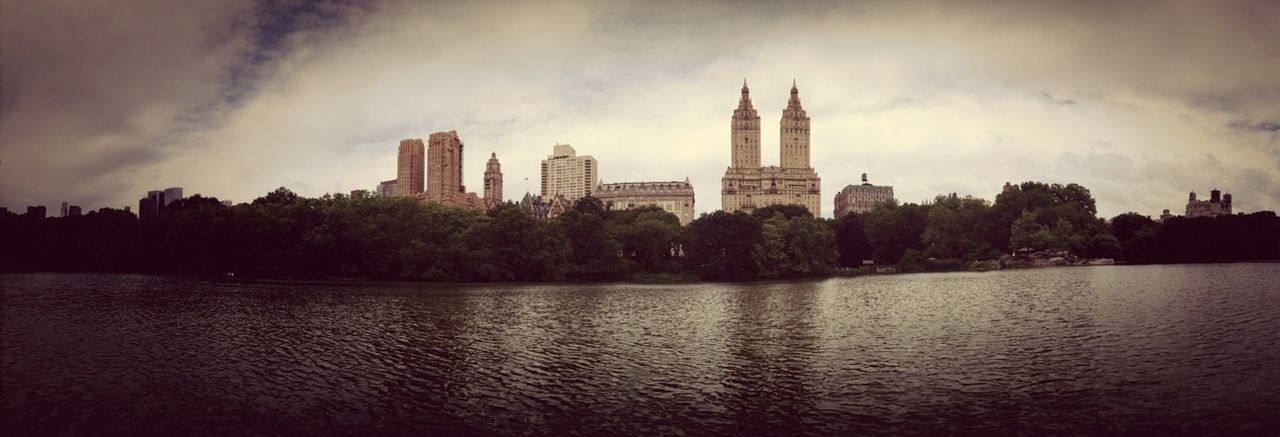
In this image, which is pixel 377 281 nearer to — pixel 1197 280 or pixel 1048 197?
pixel 1197 280

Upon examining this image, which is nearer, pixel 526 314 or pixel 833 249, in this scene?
pixel 526 314

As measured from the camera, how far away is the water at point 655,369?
1842 cm

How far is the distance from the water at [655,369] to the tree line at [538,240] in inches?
1788

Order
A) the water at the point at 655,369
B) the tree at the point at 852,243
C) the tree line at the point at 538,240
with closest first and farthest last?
1. the water at the point at 655,369
2. the tree line at the point at 538,240
3. the tree at the point at 852,243

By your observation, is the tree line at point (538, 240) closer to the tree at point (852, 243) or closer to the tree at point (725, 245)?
the tree at point (725, 245)

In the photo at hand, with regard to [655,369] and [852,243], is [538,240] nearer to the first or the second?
[655,369]

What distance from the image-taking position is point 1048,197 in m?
128

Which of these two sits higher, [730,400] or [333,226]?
[333,226]

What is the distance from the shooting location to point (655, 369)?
2534cm

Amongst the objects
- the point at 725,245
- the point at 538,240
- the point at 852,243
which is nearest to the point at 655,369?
the point at 538,240

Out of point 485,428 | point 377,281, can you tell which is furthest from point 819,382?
point 377,281

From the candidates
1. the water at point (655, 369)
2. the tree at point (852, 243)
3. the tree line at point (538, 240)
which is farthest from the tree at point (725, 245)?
the water at point (655, 369)

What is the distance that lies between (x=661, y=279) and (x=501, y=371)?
74.3 m

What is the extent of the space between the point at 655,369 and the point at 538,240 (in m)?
73.3
